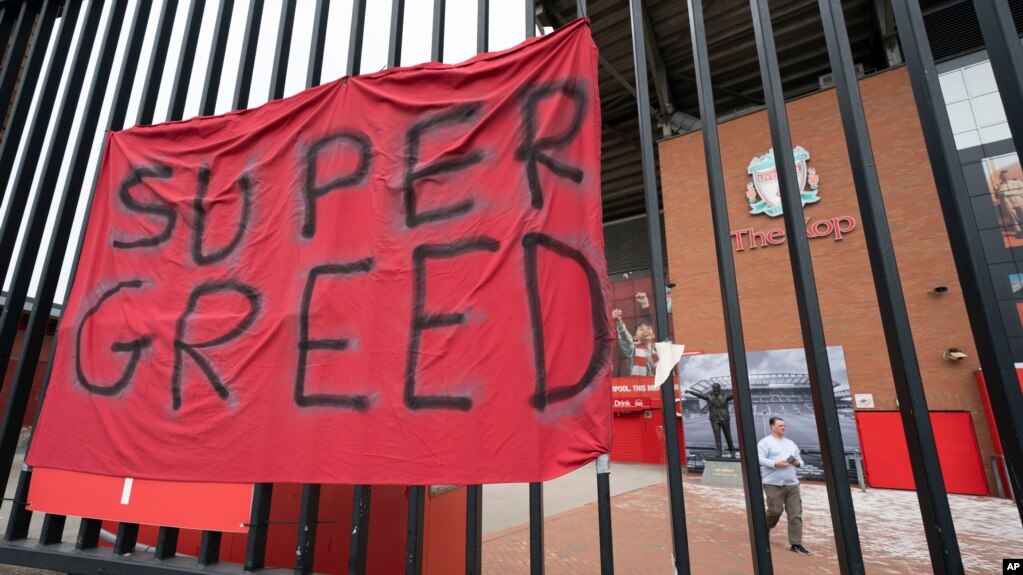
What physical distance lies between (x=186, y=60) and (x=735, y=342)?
3736mm

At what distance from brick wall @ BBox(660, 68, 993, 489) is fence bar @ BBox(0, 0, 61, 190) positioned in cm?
1445

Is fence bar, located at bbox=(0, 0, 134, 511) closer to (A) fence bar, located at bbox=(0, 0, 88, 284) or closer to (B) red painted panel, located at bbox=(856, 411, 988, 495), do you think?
(A) fence bar, located at bbox=(0, 0, 88, 284)

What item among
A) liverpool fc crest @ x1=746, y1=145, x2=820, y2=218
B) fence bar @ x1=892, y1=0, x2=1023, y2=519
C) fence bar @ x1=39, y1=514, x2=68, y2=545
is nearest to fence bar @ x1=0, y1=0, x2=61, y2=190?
fence bar @ x1=39, y1=514, x2=68, y2=545

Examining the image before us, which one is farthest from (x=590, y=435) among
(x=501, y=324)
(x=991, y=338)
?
(x=991, y=338)

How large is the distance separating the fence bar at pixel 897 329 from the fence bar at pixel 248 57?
3.11 metres

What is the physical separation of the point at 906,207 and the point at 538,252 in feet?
49.9

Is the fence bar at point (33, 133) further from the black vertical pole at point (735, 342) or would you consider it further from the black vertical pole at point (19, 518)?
the black vertical pole at point (735, 342)

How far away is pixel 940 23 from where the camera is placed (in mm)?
13617

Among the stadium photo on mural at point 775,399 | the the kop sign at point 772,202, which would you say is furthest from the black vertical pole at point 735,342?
the the kop sign at point 772,202

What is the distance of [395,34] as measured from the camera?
108 inches

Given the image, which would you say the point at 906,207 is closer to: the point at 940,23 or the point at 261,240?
the point at 940,23

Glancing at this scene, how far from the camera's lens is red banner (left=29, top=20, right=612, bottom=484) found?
204 centimetres

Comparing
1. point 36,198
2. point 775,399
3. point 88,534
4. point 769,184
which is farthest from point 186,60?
point 769,184

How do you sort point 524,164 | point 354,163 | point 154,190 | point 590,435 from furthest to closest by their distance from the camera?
1. point 154,190
2. point 354,163
3. point 524,164
4. point 590,435
